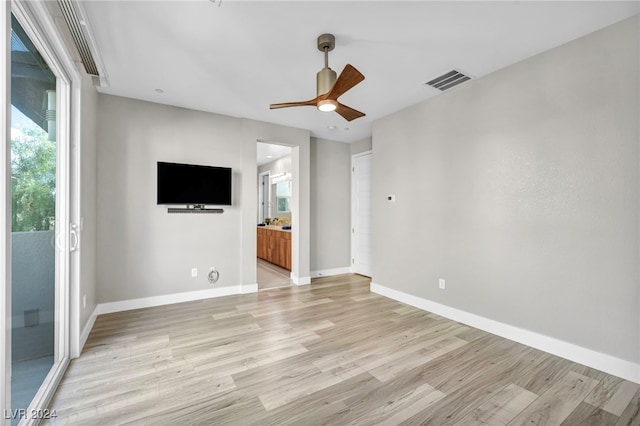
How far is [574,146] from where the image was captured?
2416mm

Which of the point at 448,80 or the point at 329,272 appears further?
the point at 329,272

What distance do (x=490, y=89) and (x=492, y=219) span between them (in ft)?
4.56

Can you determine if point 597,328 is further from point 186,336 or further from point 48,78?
point 48,78

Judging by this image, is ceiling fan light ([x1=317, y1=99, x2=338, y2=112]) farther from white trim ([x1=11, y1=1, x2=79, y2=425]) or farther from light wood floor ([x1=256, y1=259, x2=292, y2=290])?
light wood floor ([x1=256, y1=259, x2=292, y2=290])

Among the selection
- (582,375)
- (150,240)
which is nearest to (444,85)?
(582,375)

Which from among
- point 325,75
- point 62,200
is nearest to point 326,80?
point 325,75

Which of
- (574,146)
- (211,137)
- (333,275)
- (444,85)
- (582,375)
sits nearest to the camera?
(582,375)

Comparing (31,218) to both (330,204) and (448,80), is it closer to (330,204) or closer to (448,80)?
(448,80)

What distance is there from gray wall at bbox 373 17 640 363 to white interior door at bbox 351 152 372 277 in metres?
1.70

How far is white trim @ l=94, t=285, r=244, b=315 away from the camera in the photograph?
350 cm

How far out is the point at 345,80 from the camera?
6.89 ft

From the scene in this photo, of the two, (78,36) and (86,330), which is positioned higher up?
(78,36)

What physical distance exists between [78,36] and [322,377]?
3250 mm

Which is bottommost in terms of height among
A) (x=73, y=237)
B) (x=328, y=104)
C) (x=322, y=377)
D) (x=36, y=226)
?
(x=322, y=377)
